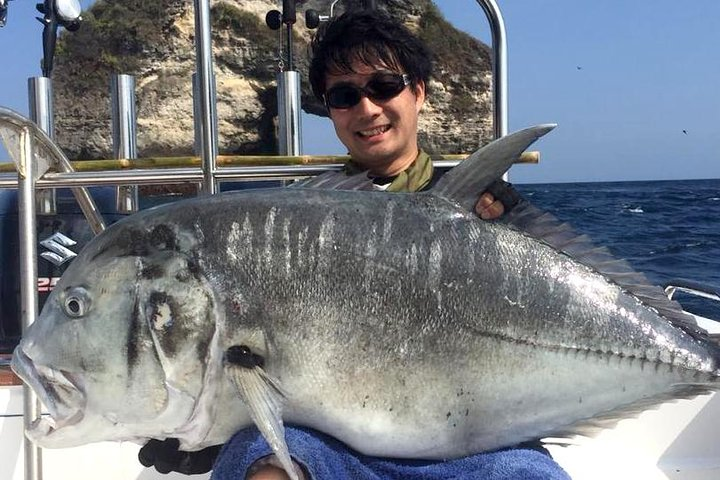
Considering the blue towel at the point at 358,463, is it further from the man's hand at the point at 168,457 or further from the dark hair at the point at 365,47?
the dark hair at the point at 365,47

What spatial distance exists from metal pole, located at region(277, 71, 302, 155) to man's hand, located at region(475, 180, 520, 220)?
146cm

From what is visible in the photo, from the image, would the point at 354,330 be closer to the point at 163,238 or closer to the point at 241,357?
the point at 241,357

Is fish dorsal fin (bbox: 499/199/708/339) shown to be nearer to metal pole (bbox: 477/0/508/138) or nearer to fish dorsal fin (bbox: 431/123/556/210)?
fish dorsal fin (bbox: 431/123/556/210)

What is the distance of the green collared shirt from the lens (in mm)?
2389

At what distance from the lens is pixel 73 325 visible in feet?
5.33

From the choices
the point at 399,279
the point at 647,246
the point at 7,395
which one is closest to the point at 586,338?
the point at 399,279

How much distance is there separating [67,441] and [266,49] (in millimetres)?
30569

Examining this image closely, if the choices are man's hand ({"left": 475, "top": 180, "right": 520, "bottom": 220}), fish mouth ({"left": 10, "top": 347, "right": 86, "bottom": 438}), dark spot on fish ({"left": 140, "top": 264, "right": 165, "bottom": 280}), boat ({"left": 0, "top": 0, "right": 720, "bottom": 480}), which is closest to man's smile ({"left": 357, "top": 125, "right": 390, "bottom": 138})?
boat ({"left": 0, "top": 0, "right": 720, "bottom": 480})

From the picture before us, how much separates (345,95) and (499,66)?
2.61 ft

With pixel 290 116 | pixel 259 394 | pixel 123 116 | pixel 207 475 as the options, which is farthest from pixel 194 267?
pixel 123 116

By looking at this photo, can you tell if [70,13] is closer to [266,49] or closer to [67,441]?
[67,441]

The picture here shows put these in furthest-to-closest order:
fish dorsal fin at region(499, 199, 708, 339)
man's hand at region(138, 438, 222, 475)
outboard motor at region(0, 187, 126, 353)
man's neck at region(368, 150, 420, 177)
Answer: outboard motor at region(0, 187, 126, 353) < man's neck at region(368, 150, 420, 177) < man's hand at region(138, 438, 222, 475) < fish dorsal fin at region(499, 199, 708, 339)

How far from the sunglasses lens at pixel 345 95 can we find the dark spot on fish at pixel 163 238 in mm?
925

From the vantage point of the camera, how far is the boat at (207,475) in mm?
2463
